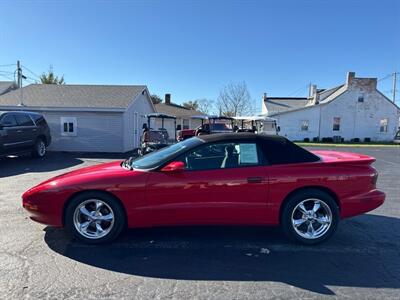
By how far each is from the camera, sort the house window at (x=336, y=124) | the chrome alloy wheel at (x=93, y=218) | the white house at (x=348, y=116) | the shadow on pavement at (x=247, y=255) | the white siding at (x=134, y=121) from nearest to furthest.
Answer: the shadow on pavement at (x=247, y=255) → the chrome alloy wheel at (x=93, y=218) → the white siding at (x=134, y=121) → the white house at (x=348, y=116) → the house window at (x=336, y=124)

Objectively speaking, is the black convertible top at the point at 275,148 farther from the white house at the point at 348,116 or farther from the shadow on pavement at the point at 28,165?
the white house at the point at 348,116

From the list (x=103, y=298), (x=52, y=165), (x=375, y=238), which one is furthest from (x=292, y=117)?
(x=103, y=298)

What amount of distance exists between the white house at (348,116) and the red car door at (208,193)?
31315 mm

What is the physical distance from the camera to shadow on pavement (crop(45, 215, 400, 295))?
3334mm

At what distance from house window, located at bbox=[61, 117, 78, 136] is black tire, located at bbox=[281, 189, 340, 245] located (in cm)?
1452

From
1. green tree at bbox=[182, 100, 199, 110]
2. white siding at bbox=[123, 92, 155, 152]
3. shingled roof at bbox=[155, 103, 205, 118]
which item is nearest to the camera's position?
white siding at bbox=[123, 92, 155, 152]

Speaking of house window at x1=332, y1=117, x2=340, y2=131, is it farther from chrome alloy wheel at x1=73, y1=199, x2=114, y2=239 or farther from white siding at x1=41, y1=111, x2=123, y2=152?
chrome alloy wheel at x1=73, y1=199, x2=114, y2=239

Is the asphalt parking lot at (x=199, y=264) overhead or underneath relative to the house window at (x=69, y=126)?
underneath

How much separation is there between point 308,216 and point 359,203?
0.75 m

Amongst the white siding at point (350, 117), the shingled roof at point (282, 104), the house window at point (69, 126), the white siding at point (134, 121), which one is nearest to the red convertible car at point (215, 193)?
the white siding at point (134, 121)

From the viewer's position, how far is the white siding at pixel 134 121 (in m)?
16.9

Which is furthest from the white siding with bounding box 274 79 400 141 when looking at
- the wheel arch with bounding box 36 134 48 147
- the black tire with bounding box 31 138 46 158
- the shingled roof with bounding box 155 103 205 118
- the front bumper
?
the front bumper

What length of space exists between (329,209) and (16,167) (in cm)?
1016

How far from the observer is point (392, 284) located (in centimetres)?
319
